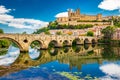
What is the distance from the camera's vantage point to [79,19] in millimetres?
106125

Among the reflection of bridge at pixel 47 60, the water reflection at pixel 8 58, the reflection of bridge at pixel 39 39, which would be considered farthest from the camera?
the reflection of bridge at pixel 39 39

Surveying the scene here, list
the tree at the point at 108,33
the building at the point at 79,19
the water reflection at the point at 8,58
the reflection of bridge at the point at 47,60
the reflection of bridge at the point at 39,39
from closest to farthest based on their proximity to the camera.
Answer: the reflection of bridge at the point at 47,60 → the water reflection at the point at 8,58 → the reflection of bridge at the point at 39,39 → the tree at the point at 108,33 → the building at the point at 79,19

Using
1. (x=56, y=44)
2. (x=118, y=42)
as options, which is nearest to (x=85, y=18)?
(x=118, y=42)

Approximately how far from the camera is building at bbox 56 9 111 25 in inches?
3991

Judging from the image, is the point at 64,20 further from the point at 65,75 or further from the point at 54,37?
the point at 65,75

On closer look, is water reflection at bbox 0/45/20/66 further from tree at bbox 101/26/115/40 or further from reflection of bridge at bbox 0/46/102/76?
tree at bbox 101/26/115/40

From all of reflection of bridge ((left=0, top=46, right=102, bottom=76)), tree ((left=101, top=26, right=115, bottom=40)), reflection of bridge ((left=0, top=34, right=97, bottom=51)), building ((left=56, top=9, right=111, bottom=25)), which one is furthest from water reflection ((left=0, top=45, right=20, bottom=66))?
building ((left=56, top=9, right=111, bottom=25))

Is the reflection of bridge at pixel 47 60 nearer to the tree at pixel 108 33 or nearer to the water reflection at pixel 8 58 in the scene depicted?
the water reflection at pixel 8 58

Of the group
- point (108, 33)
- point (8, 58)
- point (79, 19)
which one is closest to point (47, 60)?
point (8, 58)

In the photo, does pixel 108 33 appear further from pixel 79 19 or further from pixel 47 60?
pixel 47 60

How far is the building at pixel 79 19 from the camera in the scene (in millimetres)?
101375

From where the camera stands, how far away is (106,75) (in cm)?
2078

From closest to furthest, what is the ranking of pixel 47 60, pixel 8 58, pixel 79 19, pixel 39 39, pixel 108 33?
pixel 47 60
pixel 8 58
pixel 39 39
pixel 108 33
pixel 79 19

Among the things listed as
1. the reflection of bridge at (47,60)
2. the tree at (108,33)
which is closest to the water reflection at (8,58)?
the reflection of bridge at (47,60)
